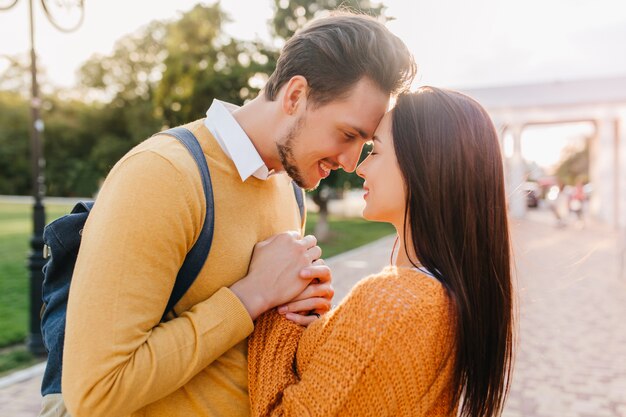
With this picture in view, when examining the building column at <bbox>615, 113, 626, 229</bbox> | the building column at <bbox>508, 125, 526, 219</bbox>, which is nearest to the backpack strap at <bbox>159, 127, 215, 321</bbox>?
the building column at <bbox>615, 113, 626, 229</bbox>

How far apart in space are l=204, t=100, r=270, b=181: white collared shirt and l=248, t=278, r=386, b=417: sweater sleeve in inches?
19.2

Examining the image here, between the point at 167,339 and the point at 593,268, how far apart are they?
1398cm

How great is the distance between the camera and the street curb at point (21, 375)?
18.3ft

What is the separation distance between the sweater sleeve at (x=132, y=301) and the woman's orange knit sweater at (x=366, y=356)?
19cm

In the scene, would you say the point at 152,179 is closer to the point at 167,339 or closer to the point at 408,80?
the point at 167,339

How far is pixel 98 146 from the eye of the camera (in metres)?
46.2

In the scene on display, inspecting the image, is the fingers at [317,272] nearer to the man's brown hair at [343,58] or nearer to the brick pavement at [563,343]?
the man's brown hair at [343,58]

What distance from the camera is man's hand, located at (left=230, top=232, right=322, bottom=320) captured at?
166 centimetres

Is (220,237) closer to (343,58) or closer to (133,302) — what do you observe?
(133,302)

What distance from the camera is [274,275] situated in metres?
1.69

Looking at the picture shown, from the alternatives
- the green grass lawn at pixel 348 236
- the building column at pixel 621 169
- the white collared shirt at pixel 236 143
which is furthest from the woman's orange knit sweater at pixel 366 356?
the building column at pixel 621 169

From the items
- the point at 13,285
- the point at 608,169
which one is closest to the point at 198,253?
the point at 13,285

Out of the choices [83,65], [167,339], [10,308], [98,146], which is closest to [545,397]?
[167,339]

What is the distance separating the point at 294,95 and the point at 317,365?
97 cm
